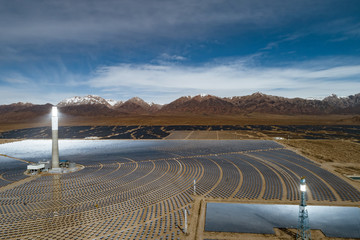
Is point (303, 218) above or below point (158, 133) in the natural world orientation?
below

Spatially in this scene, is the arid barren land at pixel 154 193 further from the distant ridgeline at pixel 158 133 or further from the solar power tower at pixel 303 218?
the distant ridgeline at pixel 158 133

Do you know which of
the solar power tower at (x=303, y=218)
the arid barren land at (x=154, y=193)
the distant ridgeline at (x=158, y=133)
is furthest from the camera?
the distant ridgeline at (x=158, y=133)

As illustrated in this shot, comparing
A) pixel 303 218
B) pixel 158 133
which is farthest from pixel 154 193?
pixel 158 133

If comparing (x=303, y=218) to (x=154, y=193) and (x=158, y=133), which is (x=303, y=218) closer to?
(x=154, y=193)

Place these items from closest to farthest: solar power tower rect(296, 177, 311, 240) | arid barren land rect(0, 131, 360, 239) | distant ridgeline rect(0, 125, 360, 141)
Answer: solar power tower rect(296, 177, 311, 240), arid barren land rect(0, 131, 360, 239), distant ridgeline rect(0, 125, 360, 141)

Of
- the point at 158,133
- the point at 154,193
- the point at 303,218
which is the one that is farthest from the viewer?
the point at 158,133

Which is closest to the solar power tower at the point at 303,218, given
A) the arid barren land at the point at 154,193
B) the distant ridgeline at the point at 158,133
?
the arid barren land at the point at 154,193

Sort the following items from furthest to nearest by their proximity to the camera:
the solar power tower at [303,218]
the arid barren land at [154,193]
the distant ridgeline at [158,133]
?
1. the distant ridgeline at [158,133]
2. the arid barren land at [154,193]
3. the solar power tower at [303,218]

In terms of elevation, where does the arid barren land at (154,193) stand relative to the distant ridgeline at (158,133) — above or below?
below

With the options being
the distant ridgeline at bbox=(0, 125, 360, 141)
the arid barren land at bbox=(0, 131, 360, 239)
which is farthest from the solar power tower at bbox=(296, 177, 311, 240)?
the distant ridgeline at bbox=(0, 125, 360, 141)

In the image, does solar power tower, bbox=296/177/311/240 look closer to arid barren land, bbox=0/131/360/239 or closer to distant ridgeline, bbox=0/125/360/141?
arid barren land, bbox=0/131/360/239

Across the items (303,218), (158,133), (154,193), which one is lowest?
(154,193)

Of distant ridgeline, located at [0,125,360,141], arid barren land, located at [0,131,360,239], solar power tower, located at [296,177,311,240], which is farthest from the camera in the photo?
distant ridgeline, located at [0,125,360,141]
